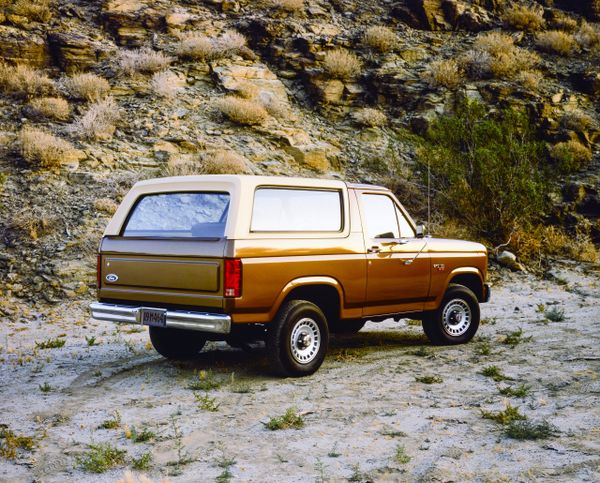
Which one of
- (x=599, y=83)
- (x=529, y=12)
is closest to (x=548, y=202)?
(x=599, y=83)

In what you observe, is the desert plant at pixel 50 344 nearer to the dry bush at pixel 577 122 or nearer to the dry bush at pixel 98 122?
the dry bush at pixel 98 122

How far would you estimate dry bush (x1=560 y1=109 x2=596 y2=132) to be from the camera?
1986 cm

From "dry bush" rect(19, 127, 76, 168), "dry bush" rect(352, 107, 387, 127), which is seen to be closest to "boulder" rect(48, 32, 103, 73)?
"dry bush" rect(19, 127, 76, 168)

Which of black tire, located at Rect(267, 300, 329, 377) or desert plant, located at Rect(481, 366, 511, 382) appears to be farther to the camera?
desert plant, located at Rect(481, 366, 511, 382)

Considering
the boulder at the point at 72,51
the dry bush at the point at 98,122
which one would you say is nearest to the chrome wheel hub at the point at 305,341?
the dry bush at the point at 98,122

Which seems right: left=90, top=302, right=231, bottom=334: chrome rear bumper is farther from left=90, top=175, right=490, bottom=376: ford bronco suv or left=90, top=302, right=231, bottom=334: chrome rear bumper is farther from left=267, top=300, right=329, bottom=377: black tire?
left=267, top=300, right=329, bottom=377: black tire

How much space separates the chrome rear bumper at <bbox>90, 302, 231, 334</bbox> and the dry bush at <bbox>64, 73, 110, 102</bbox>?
12.9m

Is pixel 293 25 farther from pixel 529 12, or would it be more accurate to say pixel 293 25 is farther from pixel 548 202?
pixel 548 202

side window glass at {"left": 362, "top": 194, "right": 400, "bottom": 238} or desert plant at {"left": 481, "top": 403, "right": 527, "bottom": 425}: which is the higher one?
side window glass at {"left": 362, "top": 194, "right": 400, "bottom": 238}

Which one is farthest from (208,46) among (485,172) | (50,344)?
(50,344)

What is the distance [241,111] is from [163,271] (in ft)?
42.7

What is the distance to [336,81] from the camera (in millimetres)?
21484

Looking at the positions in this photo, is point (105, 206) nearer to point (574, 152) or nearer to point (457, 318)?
point (457, 318)

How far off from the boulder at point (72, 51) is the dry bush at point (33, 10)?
103 cm
